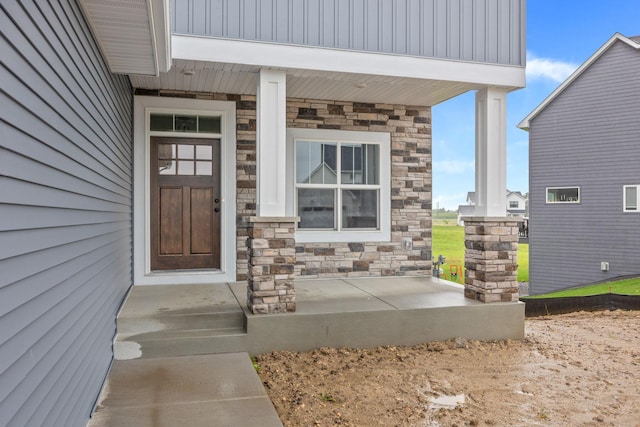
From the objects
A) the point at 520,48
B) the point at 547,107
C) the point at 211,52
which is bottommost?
the point at 211,52

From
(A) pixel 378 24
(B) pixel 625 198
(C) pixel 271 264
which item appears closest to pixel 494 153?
(A) pixel 378 24

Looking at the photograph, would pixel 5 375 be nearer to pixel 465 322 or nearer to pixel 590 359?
pixel 465 322

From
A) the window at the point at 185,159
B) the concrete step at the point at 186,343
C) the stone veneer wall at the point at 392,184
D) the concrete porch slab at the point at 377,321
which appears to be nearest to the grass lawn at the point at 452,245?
the stone veneer wall at the point at 392,184

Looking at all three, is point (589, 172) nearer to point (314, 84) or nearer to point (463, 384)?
point (314, 84)

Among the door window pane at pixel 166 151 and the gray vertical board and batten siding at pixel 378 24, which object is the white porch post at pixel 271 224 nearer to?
the gray vertical board and batten siding at pixel 378 24

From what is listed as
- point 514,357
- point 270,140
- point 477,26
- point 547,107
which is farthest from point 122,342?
point 547,107

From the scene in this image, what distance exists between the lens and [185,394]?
3.35 meters

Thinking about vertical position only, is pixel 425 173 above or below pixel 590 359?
above

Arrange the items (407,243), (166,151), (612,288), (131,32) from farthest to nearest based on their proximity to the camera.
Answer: (612,288) → (407,243) → (166,151) → (131,32)

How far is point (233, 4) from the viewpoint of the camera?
14.7 feet

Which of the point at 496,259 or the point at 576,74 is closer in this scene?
the point at 496,259

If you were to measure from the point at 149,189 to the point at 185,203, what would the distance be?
0.46 metres

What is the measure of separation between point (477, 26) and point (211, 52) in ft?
9.41

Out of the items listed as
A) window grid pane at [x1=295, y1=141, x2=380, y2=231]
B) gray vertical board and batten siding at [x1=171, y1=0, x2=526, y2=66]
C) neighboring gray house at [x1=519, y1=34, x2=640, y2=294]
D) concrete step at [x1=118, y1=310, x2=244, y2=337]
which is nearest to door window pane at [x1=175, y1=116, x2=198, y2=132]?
window grid pane at [x1=295, y1=141, x2=380, y2=231]
